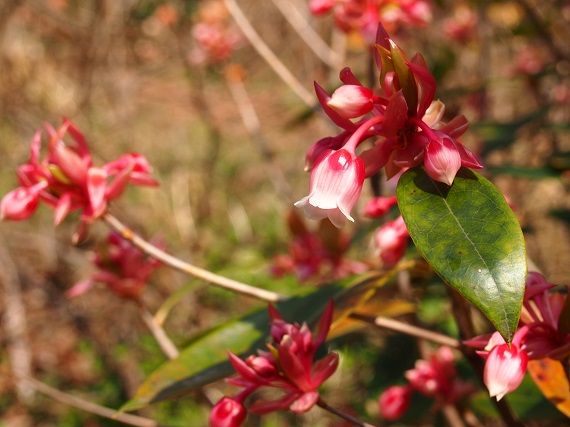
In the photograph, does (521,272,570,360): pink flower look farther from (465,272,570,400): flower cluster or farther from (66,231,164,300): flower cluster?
(66,231,164,300): flower cluster

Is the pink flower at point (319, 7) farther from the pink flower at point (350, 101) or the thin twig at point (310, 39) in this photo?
the pink flower at point (350, 101)

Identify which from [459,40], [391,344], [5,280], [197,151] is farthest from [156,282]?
[197,151]

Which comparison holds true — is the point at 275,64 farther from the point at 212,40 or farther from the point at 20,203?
the point at 212,40

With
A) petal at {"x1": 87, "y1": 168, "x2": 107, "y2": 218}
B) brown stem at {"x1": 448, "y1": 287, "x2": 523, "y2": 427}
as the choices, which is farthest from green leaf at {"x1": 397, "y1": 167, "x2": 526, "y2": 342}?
petal at {"x1": 87, "y1": 168, "x2": 107, "y2": 218}

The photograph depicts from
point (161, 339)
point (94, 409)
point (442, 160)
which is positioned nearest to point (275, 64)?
point (161, 339)

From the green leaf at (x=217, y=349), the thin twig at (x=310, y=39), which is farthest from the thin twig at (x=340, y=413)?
the thin twig at (x=310, y=39)
